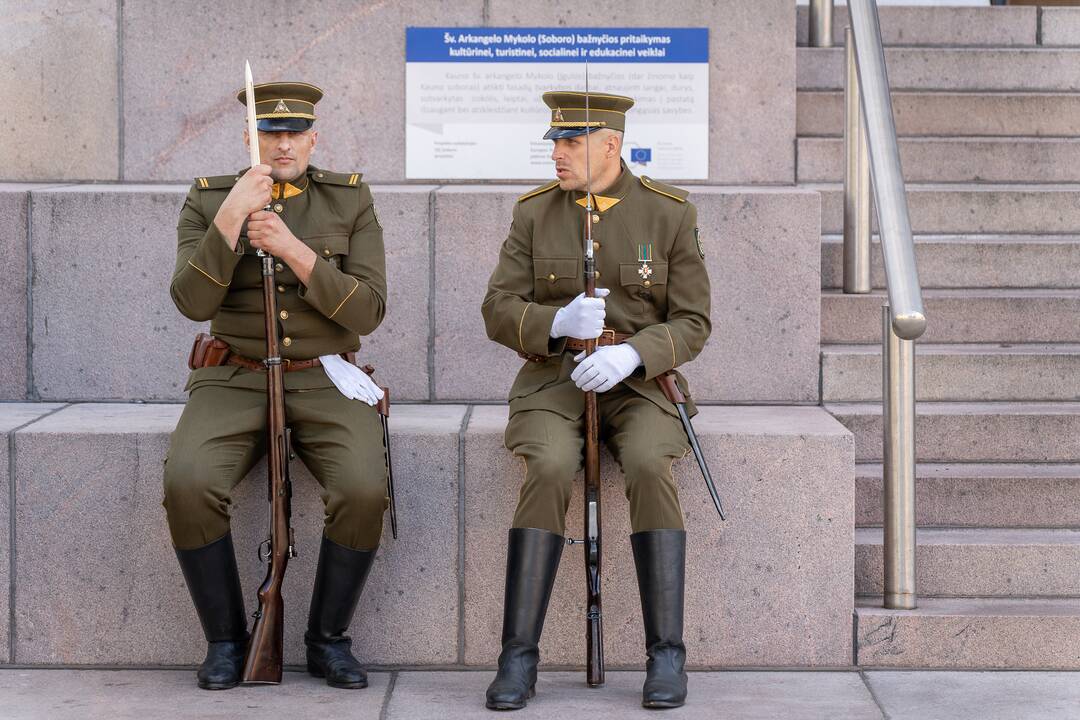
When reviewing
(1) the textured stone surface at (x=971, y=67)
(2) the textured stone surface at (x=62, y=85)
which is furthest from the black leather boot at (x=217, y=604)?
(1) the textured stone surface at (x=971, y=67)

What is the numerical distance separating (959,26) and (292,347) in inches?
163

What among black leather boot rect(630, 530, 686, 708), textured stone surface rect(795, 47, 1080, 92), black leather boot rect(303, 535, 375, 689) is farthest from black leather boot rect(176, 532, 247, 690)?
textured stone surface rect(795, 47, 1080, 92)

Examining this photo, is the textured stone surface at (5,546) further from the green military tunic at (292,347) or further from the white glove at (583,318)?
the white glove at (583,318)

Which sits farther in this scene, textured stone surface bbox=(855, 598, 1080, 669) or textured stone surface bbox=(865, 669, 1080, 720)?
textured stone surface bbox=(855, 598, 1080, 669)

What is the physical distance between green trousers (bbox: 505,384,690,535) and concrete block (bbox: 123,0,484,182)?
2051 mm

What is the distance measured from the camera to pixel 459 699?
471 centimetres

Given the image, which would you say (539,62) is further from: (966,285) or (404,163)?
(966,285)

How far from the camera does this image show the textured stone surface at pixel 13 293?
19.4 feet

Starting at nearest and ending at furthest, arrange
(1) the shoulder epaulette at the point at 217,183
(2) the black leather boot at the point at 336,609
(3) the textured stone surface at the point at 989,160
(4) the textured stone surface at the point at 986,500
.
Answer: (2) the black leather boot at the point at 336,609 < (1) the shoulder epaulette at the point at 217,183 < (4) the textured stone surface at the point at 986,500 < (3) the textured stone surface at the point at 989,160

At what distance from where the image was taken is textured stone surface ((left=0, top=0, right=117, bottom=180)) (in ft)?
21.5

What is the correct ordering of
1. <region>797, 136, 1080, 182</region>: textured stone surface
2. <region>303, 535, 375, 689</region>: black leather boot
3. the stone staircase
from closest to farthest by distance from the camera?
<region>303, 535, 375, 689</region>: black leather boot → the stone staircase → <region>797, 136, 1080, 182</region>: textured stone surface

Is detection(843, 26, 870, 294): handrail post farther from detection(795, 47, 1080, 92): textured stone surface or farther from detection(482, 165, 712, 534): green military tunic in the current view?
detection(482, 165, 712, 534): green military tunic

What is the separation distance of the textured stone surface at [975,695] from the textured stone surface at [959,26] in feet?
11.9

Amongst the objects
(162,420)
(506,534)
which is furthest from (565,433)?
(162,420)
